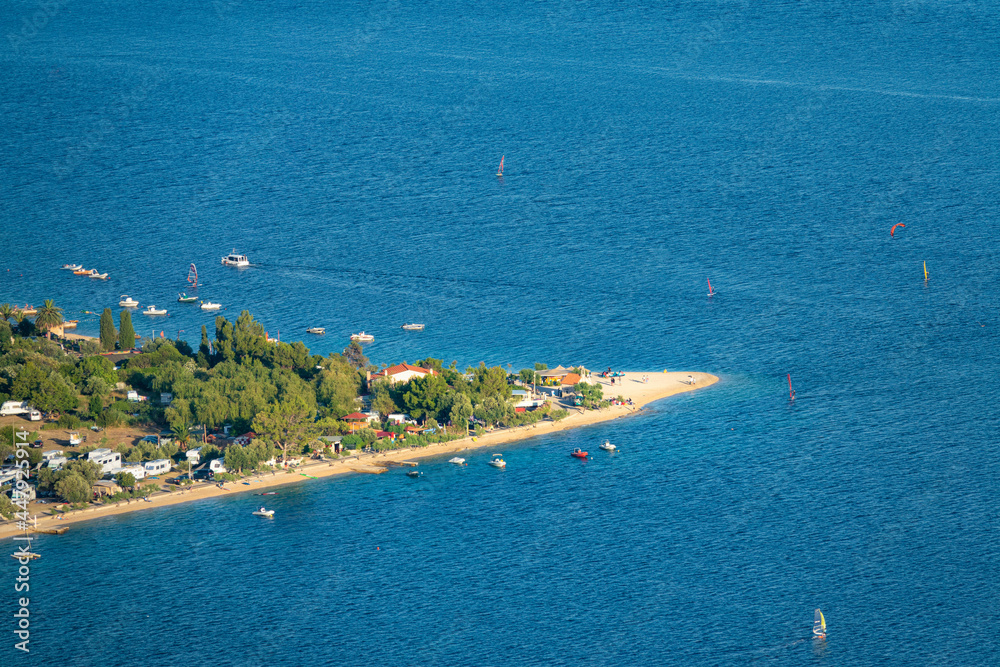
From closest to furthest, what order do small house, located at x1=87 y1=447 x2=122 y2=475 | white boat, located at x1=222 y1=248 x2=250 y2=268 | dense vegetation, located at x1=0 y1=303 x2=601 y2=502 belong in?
small house, located at x1=87 y1=447 x2=122 y2=475 → dense vegetation, located at x1=0 y1=303 x2=601 y2=502 → white boat, located at x1=222 y1=248 x2=250 y2=268

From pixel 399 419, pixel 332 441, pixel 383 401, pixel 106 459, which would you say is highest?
pixel 106 459

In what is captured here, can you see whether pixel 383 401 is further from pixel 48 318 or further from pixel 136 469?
pixel 48 318

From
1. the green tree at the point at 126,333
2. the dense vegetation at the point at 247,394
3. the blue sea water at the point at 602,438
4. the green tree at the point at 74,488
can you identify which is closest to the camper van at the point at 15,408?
the dense vegetation at the point at 247,394

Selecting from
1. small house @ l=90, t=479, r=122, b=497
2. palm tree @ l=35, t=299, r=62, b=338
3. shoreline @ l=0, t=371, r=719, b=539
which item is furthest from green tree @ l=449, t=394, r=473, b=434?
palm tree @ l=35, t=299, r=62, b=338

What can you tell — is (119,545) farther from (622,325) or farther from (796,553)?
(622,325)

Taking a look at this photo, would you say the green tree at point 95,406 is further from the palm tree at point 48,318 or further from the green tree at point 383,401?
the palm tree at point 48,318

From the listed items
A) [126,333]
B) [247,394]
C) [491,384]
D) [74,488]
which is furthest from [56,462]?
[491,384]

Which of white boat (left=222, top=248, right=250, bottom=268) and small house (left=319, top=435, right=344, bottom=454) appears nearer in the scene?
small house (left=319, top=435, right=344, bottom=454)

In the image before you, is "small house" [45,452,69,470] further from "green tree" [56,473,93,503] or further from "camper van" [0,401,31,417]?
"camper van" [0,401,31,417]
